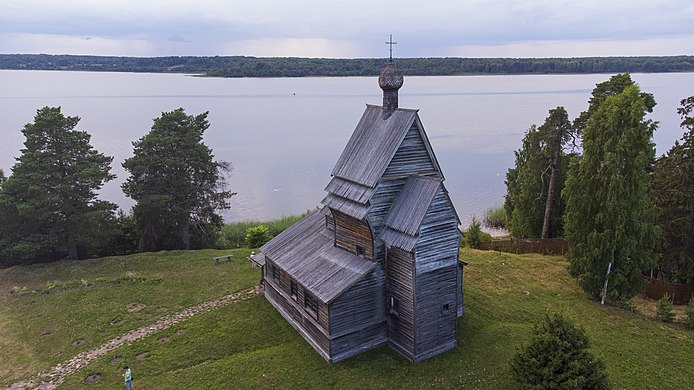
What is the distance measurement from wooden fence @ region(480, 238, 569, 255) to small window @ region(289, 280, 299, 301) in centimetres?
1884

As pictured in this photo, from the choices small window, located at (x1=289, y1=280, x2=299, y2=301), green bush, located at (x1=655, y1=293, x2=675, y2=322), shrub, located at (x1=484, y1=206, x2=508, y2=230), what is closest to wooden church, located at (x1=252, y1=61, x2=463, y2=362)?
small window, located at (x1=289, y1=280, x2=299, y2=301)

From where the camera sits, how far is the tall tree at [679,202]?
2625 centimetres

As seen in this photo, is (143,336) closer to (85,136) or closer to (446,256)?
(446,256)

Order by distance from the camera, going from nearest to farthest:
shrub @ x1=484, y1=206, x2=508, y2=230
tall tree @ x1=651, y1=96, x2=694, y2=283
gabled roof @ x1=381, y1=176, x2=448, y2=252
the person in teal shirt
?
the person in teal shirt
gabled roof @ x1=381, y1=176, x2=448, y2=252
tall tree @ x1=651, y1=96, x2=694, y2=283
shrub @ x1=484, y1=206, x2=508, y2=230

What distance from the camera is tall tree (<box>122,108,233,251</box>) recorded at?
114ft

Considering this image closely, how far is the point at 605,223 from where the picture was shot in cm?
2456

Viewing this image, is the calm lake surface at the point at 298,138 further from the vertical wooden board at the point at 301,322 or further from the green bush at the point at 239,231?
the vertical wooden board at the point at 301,322

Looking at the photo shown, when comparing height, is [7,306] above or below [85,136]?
below

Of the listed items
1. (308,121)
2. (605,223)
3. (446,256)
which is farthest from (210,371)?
(308,121)

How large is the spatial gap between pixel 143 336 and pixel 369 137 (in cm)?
1400

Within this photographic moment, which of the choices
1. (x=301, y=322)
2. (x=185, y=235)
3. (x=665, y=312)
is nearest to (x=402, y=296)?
(x=301, y=322)

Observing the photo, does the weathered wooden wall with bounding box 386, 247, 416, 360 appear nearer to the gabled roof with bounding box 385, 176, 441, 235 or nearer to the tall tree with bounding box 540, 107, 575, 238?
the gabled roof with bounding box 385, 176, 441, 235

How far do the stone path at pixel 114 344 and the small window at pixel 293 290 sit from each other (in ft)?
14.8

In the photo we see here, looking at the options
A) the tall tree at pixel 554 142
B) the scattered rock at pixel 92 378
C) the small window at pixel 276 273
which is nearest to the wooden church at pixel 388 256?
the small window at pixel 276 273
